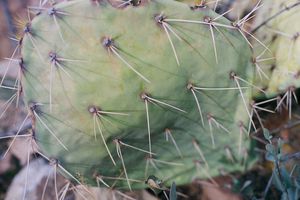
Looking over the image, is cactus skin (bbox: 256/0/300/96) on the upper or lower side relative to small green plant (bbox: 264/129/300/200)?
upper

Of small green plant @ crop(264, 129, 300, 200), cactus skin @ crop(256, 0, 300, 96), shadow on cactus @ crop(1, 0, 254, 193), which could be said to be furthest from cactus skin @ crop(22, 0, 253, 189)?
small green plant @ crop(264, 129, 300, 200)

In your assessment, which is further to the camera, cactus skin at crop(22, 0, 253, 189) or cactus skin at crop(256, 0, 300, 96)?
cactus skin at crop(256, 0, 300, 96)

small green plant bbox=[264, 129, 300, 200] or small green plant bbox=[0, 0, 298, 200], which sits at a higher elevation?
small green plant bbox=[0, 0, 298, 200]

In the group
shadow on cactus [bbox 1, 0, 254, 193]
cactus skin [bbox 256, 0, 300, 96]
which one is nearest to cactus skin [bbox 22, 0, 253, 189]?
shadow on cactus [bbox 1, 0, 254, 193]

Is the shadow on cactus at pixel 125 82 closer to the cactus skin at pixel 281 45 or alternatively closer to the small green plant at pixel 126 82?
the small green plant at pixel 126 82

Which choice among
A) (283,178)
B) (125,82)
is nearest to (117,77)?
(125,82)

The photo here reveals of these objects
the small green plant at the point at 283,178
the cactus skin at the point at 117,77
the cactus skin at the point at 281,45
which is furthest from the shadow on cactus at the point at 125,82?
the small green plant at the point at 283,178

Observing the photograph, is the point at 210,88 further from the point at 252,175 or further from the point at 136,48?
the point at 252,175

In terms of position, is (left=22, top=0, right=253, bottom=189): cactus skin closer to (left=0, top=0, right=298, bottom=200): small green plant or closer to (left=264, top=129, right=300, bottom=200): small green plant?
(left=0, top=0, right=298, bottom=200): small green plant
